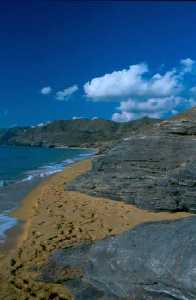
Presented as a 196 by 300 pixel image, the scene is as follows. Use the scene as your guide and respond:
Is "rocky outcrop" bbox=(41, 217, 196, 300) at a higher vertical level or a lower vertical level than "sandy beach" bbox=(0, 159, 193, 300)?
higher

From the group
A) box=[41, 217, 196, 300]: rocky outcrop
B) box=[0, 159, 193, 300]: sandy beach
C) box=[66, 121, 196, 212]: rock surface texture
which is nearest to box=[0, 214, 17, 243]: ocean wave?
box=[0, 159, 193, 300]: sandy beach

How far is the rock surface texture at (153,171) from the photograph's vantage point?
14.8 m

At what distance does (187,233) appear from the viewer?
630 centimetres

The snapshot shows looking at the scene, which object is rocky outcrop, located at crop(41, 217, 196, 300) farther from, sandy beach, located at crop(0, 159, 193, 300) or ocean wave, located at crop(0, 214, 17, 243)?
ocean wave, located at crop(0, 214, 17, 243)

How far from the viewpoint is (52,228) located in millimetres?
13086

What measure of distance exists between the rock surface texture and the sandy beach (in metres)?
0.55

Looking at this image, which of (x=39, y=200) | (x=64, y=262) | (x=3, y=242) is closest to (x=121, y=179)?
(x=39, y=200)

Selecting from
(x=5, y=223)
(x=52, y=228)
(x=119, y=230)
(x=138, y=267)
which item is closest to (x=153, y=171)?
(x=119, y=230)

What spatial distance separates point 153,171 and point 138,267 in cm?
1081

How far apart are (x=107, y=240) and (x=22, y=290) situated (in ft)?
7.92

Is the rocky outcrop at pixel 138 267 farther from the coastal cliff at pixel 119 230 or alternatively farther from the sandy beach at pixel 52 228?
the sandy beach at pixel 52 228

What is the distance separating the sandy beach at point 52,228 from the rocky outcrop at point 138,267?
16.2 inches

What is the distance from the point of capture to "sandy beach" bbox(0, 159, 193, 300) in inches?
316

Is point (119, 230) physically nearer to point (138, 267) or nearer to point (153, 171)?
point (153, 171)
